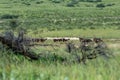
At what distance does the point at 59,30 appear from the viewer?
3659cm

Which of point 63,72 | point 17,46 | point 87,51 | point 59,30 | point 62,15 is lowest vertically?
point 62,15

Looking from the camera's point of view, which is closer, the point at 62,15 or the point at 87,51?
the point at 87,51

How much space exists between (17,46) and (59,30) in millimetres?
30190

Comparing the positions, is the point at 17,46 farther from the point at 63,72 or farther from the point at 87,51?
the point at 63,72

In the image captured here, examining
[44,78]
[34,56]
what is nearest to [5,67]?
[44,78]

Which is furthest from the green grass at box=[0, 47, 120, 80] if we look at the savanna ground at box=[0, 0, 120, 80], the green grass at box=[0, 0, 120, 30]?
the green grass at box=[0, 0, 120, 30]

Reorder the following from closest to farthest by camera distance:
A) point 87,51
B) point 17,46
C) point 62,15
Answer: point 17,46
point 87,51
point 62,15

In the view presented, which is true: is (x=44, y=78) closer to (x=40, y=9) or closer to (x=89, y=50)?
(x=89, y=50)

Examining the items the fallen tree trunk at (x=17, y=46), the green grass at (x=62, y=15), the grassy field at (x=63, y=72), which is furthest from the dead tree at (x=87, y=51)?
the green grass at (x=62, y=15)

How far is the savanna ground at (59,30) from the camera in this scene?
468 centimetres

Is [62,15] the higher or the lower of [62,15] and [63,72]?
the lower

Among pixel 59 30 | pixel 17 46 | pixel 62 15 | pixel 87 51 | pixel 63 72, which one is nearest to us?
pixel 63 72

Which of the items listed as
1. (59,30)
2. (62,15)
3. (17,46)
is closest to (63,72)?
(17,46)

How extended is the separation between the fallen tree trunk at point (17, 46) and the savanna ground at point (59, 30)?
0.12 m
